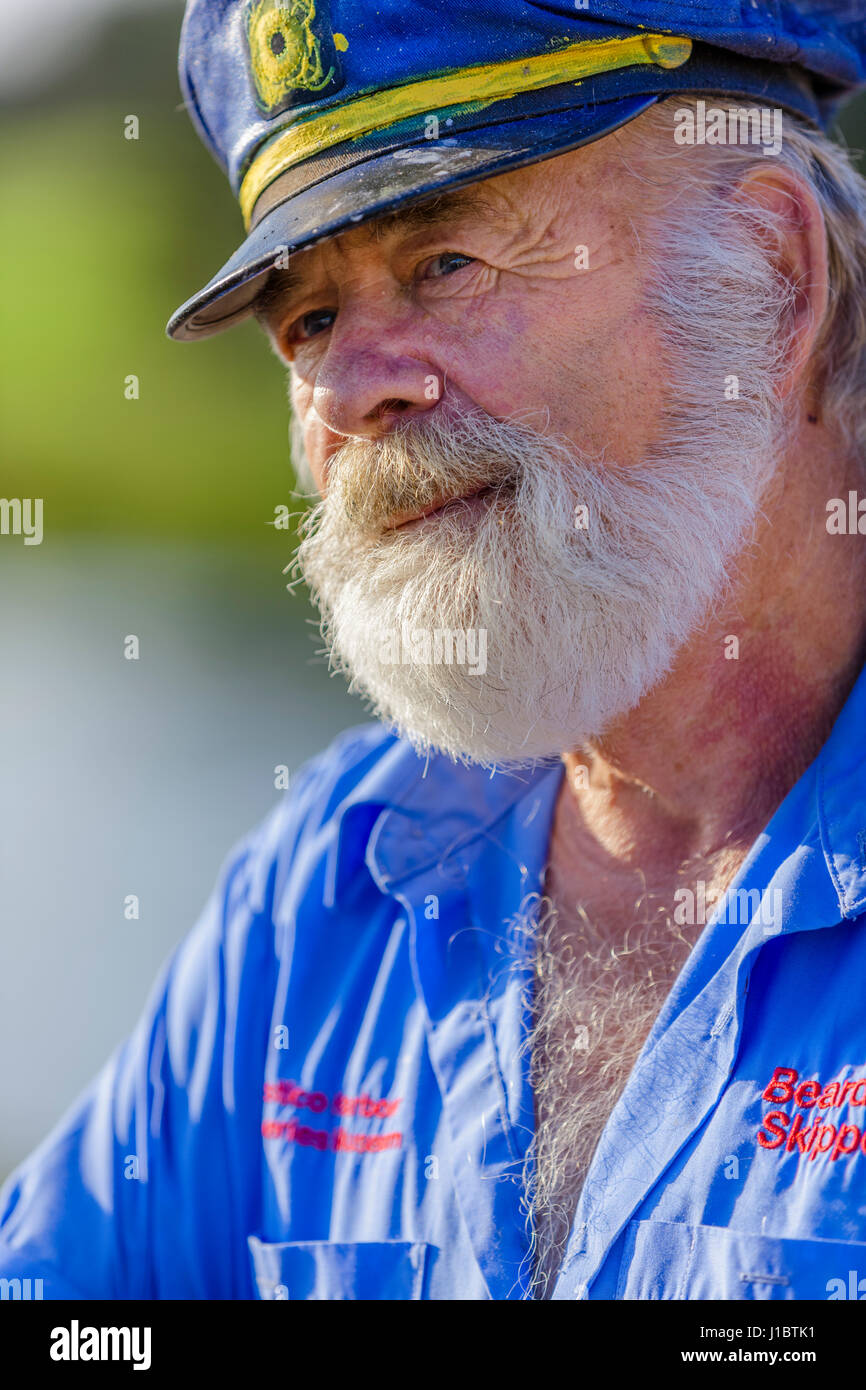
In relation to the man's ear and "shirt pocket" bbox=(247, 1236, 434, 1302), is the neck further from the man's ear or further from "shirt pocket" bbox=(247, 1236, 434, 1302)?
"shirt pocket" bbox=(247, 1236, 434, 1302)

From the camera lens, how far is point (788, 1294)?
1.39 metres

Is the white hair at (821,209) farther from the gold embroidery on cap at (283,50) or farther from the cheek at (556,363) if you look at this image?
the gold embroidery on cap at (283,50)

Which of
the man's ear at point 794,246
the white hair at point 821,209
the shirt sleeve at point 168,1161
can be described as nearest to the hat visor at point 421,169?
the white hair at point 821,209

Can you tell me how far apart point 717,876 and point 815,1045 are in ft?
1.16

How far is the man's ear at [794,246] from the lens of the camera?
5.92ft

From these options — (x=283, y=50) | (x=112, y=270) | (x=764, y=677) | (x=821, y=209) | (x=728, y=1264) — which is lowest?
(x=728, y=1264)

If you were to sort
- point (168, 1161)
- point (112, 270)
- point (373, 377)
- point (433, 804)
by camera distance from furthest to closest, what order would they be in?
point (112, 270)
point (433, 804)
point (168, 1161)
point (373, 377)

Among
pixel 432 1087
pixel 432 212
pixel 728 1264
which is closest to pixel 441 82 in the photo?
pixel 432 212

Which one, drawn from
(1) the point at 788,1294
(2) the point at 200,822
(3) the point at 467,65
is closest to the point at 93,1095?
(1) the point at 788,1294

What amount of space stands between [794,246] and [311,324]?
29.2 inches

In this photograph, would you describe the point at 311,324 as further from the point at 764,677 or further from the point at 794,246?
the point at 764,677

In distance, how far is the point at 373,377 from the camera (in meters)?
1.71

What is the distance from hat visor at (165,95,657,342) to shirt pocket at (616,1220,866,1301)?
1338mm
